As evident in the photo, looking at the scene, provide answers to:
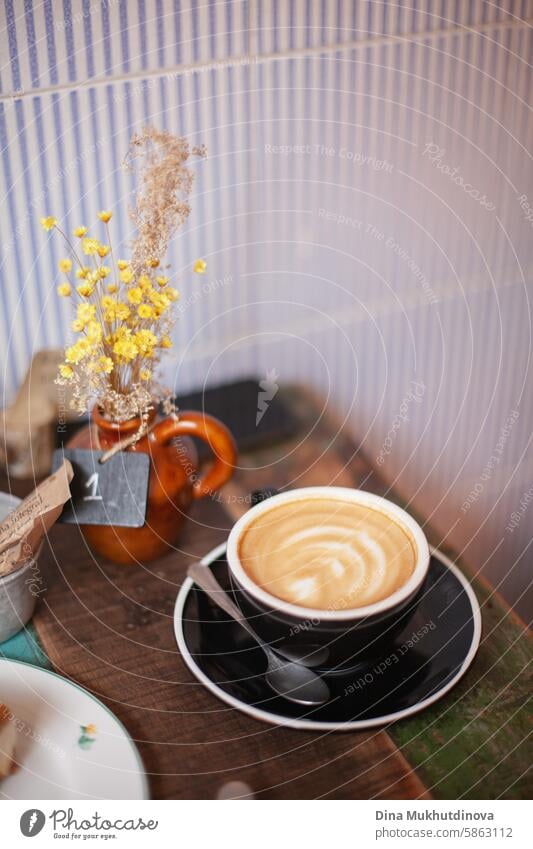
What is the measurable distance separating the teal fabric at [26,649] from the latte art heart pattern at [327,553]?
0.43ft

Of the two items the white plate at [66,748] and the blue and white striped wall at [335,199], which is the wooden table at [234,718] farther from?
the blue and white striped wall at [335,199]

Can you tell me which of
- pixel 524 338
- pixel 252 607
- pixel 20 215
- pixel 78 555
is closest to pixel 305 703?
pixel 252 607

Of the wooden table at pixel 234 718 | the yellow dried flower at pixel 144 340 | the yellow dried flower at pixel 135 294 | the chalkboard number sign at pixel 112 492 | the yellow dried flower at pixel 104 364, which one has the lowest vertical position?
the wooden table at pixel 234 718

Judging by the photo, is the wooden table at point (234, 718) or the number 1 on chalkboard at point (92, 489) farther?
the number 1 on chalkboard at point (92, 489)

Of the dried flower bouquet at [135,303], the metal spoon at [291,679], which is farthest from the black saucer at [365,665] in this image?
the dried flower bouquet at [135,303]

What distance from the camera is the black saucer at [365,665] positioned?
18.3 inches

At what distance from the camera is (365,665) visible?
485 millimetres

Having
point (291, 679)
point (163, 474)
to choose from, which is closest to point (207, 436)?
point (163, 474)

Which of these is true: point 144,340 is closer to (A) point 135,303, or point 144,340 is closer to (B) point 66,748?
(A) point 135,303

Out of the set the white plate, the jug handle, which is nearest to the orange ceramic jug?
the jug handle

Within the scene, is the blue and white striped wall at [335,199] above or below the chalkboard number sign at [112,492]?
above

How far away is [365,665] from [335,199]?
0.42m

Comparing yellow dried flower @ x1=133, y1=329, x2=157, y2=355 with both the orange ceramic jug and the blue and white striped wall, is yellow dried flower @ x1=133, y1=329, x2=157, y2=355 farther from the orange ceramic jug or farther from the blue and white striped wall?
the blue and white striped wall
